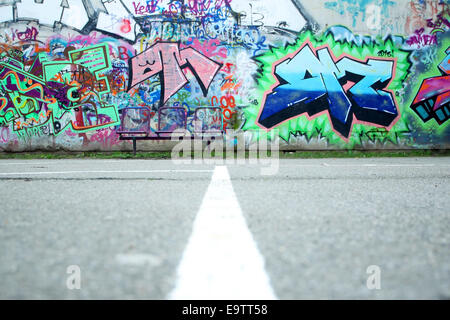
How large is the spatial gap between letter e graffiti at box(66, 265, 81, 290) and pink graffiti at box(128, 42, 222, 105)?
29.1ft

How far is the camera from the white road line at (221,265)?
884 mm

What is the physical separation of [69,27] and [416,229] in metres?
10.1

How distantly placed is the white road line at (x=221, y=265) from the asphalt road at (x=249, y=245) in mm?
19

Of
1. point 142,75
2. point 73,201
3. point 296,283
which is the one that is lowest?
point 73,201

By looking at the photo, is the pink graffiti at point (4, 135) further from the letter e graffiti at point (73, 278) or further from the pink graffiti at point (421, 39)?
the pink graffiti at point (421, 39)

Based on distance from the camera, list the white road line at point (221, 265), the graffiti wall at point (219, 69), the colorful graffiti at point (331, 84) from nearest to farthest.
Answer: the white road line at point (221, 265)
the graffiti wall at point (219, 69)
the colorful graffiti at point (331, 84)

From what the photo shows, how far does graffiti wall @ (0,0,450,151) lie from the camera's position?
9578 mm

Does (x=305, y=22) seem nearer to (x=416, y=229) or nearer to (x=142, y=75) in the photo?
(x=142, y=75)

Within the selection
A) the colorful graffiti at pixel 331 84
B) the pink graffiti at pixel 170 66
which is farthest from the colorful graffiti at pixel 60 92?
the colorful graffiti at pixel 331 84

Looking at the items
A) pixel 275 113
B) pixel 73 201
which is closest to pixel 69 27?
pixel 275 113

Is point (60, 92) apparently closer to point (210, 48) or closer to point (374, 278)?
point (210, 48)

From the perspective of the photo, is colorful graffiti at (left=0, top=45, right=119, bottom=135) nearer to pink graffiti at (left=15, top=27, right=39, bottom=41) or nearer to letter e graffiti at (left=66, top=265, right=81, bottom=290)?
pink graffiti at (left=15, top=27, right=39, bottom=41)

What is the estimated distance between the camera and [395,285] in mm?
938
